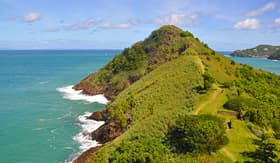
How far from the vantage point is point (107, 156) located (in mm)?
36188

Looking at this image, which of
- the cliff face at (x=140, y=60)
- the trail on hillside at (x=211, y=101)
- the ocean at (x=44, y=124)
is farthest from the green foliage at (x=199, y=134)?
the cliff face at (x=140, y=60)

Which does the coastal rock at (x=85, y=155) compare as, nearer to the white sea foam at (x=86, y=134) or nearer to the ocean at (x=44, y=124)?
the white sea foam at (x=86, y=134)

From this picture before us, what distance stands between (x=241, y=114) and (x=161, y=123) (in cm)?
1131

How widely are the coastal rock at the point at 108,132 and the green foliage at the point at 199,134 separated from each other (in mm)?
14134

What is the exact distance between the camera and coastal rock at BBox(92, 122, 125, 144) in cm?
4875

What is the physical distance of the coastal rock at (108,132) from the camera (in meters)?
48.8

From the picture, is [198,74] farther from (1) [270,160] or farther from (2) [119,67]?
(2) [119,67]

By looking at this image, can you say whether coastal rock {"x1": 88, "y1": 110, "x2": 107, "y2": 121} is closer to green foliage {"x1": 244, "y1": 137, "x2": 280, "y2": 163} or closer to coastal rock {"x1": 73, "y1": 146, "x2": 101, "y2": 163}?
coastal rock {"x1": 73, "y1": 146, "x2": 101, "y2": 163}

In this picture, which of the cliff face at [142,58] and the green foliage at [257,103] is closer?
the green foliage at [257,103]

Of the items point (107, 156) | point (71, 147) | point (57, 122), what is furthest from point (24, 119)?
point (107, 156)

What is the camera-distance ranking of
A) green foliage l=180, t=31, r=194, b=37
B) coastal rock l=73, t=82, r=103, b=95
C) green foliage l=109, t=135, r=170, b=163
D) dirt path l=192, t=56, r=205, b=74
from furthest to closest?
1. green foliage l=180, t=31, r=194, b=37
2. coastal rock l=73, t=82, r=103, b=95
3. dirt path l=192, t=56, r=205, b=74
4. green foliage l=109, t=135, r=170, b=163

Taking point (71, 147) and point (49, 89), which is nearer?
point (71, 147)

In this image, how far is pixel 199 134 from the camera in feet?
112

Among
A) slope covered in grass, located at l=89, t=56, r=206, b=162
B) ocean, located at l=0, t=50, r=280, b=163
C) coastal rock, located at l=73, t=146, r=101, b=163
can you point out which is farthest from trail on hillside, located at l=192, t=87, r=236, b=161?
ocean, located at l=0, t=50, r=280, b=163
